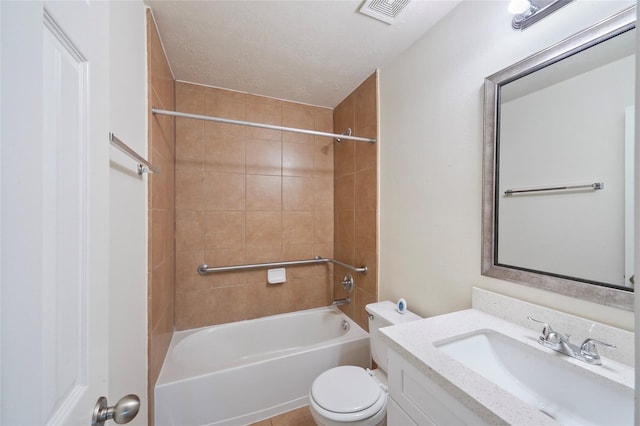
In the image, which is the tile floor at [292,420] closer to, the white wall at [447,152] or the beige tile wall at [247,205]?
the beige tile wall at [247,205]

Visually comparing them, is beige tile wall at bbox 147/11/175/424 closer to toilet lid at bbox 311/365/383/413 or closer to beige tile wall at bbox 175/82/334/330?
beige tile wall at bbox 175/82/334/330

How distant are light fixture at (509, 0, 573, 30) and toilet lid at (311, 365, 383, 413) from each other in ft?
5.89

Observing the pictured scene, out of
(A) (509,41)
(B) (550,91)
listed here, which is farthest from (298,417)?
(A) (509,41)

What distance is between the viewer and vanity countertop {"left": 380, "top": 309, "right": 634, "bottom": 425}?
1.78 feet

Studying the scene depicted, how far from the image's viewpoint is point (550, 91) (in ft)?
3.01

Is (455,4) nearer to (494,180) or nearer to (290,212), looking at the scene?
(494,180)

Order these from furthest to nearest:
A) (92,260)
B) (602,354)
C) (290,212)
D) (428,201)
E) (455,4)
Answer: (290,212), (428,201), (455,4), (602,354), (92,260)

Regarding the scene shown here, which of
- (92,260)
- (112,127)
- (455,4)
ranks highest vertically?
(455,4)

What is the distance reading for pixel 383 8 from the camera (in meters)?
1.22

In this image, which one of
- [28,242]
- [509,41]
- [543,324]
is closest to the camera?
[28,242]

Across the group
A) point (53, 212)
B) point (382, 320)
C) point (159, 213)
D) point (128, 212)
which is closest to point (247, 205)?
point (159, 213)

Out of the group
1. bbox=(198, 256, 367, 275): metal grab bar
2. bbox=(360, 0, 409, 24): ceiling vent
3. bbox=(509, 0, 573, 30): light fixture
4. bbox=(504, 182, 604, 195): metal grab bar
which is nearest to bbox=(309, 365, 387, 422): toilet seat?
bbox=(198, 256, 367, 275): metal grab bar

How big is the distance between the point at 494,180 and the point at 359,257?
1.18 meters

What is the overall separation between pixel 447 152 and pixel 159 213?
1.68 m
